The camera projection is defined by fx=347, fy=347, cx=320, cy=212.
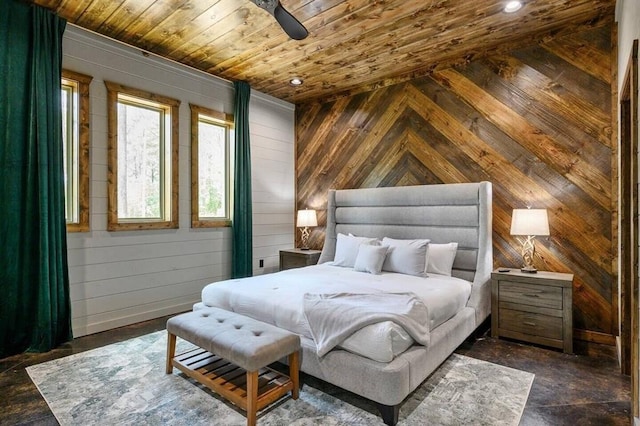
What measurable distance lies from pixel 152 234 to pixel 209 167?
1224 millimetres

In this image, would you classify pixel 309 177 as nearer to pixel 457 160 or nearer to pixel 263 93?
pixel 263 93

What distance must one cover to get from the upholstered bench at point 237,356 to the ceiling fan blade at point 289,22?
7.30ft

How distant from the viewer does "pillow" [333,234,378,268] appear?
13.8ft

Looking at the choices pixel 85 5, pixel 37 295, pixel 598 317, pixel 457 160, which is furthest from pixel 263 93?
pixel 598 317

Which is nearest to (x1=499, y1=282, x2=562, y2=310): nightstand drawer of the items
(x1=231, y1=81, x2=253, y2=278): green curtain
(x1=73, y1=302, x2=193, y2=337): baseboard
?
(x1=231, y1=81, x2=253, y2=278): green curtain

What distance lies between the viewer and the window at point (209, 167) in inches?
177

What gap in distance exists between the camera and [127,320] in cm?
386

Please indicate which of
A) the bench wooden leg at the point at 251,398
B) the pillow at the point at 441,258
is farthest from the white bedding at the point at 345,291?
the bench wooden leg at the point at 251,398

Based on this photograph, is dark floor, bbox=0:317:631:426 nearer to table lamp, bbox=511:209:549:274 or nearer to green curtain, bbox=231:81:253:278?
table lamp, bbox=511:209:549:274

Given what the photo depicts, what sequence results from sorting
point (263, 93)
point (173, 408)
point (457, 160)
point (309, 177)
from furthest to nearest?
1. point (309, 177)
2. point (263, 93)
3. point (457, 160)
4. point (173, 408)

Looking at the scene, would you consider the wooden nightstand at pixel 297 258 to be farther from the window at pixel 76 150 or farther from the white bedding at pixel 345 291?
the window at pixel 76 150

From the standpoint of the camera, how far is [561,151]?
3520 millimetres

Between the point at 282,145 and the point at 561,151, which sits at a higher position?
the point at 282,145

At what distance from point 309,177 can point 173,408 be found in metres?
4.05
